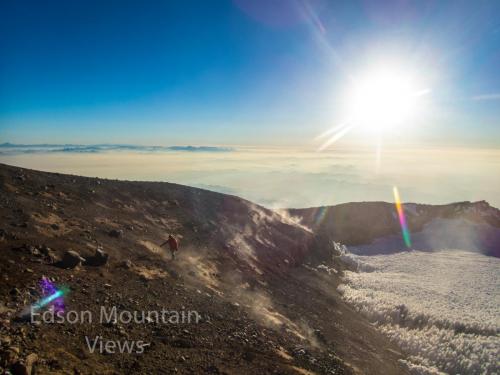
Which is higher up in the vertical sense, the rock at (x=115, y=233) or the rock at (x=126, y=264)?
the rock at (x=115, y=233)

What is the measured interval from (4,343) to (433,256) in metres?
53.6

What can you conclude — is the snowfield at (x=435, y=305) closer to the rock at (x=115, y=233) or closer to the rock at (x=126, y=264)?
the rock at (x=126, y=264)

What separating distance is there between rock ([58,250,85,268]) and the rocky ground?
38mm

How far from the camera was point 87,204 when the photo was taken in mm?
19875

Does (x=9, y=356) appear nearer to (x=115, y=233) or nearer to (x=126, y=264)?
(x=126, y=264)

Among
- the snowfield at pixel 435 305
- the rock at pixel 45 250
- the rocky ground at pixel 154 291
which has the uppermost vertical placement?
the rock at pixel 45 250

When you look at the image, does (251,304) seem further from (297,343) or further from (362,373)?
(362,373)

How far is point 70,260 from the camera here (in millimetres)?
11766

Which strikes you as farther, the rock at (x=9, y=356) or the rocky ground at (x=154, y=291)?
the rocky ground at (x=154, y=291)

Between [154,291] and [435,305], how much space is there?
2712 cm

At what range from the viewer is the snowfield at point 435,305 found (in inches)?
819

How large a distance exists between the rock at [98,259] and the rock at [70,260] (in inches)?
31.1

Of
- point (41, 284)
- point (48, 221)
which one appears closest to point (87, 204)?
point (48, 221)

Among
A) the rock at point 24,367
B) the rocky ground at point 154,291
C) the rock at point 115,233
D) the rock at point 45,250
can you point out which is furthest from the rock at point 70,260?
the rock at point 24,367
